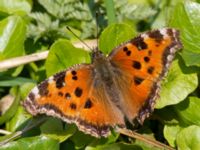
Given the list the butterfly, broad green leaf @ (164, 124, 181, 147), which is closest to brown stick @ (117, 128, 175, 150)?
broad green leaf @ (164, 124, 181, 147)

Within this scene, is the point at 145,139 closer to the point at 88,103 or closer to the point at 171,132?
the point at 171,132

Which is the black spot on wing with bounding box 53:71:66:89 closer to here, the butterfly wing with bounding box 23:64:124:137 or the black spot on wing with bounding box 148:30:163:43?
the butterfly wing with bounding box 23:64:124:137

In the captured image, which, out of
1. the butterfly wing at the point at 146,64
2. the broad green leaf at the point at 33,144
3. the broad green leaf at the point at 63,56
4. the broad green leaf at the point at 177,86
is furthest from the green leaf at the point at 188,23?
the broad green leaf at the point at 33,144

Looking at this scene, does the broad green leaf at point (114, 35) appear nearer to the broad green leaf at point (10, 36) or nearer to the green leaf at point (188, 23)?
the green leaf at point (188, 23)

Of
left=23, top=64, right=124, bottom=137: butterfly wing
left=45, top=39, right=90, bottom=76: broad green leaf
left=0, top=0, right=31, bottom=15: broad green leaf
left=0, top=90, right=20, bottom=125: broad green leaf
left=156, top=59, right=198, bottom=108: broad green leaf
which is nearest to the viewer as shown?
left=23, top=64, right=124, bottom=137: butterfly wing

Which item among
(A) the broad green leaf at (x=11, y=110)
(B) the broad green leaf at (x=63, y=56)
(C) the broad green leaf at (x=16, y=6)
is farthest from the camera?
(C) the broad green leaf at (x=16, y=6)

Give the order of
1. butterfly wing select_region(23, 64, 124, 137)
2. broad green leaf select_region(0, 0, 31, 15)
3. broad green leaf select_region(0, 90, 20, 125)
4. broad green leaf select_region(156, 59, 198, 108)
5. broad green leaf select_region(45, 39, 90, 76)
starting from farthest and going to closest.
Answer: broad green leaf select_region(0, 0, 31, 15) < broad green leaf select_region(0, 90, 20, 125) < broad green leaf select_region(45, 39, 90, 76) < broad green leaf select_region(156, 59, 198, 108) < butterfly wing select_region(23, 64, 124, 137)
